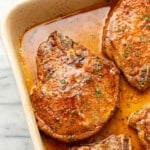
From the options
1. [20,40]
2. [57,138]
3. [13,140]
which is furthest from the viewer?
[13,140]

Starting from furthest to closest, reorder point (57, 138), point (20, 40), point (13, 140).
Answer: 1. point (13, 140)
2. point (20, 40)
3. point (57, 138)

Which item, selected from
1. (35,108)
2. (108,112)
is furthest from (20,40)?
(108,112)

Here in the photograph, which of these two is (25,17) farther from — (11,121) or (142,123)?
(142,123)

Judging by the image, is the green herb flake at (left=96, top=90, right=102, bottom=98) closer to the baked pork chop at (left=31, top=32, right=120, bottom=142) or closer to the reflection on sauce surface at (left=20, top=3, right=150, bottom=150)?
the baked pork chop at (left=31, top=32, right=120, bottom=142)

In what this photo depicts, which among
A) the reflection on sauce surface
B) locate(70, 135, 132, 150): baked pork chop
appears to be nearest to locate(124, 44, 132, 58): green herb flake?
the reflection on sauce surface

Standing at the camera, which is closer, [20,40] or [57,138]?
[57,138]

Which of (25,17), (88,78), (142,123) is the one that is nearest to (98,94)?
(88,78)

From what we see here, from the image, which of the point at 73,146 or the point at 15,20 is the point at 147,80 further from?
the point at 15,20
